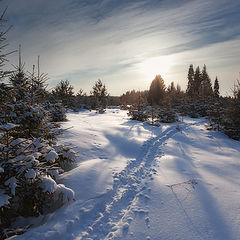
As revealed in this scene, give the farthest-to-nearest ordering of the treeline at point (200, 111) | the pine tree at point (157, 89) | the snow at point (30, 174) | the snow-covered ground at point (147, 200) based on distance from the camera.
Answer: the pine tree at point (157, 89) → the treeline at point (200, 111) → the snow-covered ground at point (147, 200) → the snow at point (30, 174)

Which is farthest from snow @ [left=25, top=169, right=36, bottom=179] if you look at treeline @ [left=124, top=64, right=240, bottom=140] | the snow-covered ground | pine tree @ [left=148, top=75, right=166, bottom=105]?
pine tree @ [left=148, top=75, right=166, bottom=105]

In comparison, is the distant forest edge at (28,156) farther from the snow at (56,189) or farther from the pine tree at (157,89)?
the pine tree at (157,89)

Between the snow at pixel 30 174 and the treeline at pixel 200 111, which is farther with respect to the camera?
the treeline at pixel 200 111

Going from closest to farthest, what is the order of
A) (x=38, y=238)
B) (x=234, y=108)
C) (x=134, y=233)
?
(x=38, y=238)
(x=134, y=233)
(x=234, y=108)

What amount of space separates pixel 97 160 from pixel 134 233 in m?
3.01

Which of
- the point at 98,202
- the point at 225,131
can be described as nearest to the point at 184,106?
the point at 225,131

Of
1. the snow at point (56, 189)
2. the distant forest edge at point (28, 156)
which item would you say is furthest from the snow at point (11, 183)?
the snow at point (56, 189)

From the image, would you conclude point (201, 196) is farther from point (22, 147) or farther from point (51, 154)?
point (22, 147)

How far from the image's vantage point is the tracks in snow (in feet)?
9.01

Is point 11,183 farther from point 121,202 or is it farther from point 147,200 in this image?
point 147,200

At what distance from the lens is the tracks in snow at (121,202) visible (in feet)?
9.01

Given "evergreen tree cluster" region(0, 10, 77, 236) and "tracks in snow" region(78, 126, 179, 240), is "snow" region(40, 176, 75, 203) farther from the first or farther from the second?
"tracks in snow" region(78, 126, 179, 240)

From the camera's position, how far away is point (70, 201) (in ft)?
11.0

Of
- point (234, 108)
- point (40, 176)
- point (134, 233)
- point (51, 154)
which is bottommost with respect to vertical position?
point (134, 233)
